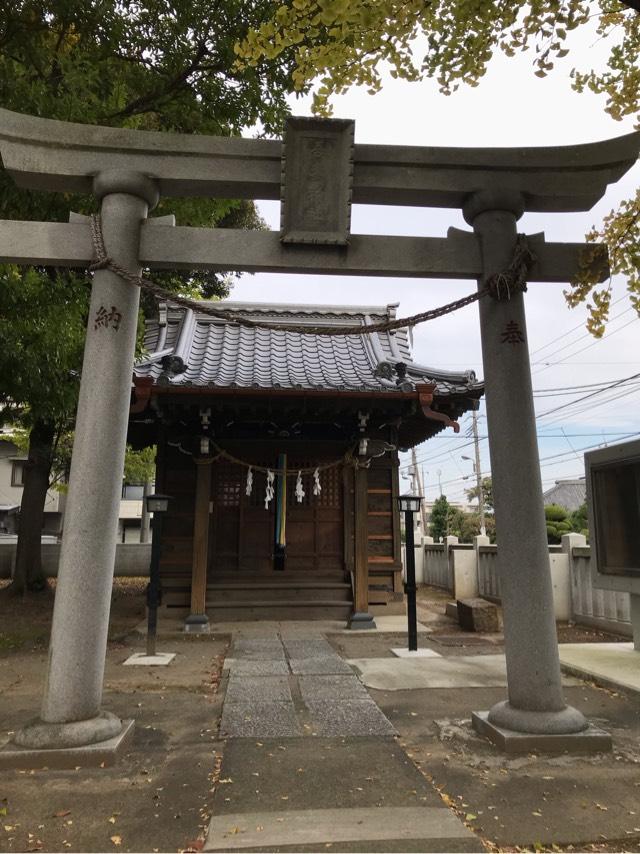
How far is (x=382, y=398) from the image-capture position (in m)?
9.48

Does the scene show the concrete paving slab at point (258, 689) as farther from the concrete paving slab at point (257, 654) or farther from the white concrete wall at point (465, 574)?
the white concrete wall at point (465, 574)

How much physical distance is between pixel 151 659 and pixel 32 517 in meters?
7.25

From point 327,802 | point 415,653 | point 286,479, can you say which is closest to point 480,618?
point 415,653

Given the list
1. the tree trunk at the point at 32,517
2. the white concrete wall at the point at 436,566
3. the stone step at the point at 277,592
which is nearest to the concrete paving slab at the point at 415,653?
the stone step at the point at 277,592

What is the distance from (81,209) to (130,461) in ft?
44.3

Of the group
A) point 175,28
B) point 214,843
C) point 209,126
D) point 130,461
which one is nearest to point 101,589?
point 214,843

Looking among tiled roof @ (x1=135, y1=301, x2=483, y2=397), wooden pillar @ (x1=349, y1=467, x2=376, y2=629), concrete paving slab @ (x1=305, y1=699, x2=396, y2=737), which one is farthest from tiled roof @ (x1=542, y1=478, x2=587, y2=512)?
concrete paving slab @ (x1=305, y1=699, x2=396, y2=737)

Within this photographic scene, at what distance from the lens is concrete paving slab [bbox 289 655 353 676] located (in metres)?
6.57

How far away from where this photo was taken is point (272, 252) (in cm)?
480

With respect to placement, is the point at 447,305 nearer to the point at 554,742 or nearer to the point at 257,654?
the point at 554,742

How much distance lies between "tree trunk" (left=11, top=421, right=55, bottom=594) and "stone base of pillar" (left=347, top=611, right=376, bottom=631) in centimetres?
769

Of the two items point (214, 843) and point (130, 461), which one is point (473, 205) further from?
point (130, 461)

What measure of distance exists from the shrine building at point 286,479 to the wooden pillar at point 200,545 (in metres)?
0.02

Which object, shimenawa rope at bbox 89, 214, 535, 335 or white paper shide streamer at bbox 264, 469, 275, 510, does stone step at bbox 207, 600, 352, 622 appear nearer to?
white paper shide streamer at bbox 264, 469, 275, 510
